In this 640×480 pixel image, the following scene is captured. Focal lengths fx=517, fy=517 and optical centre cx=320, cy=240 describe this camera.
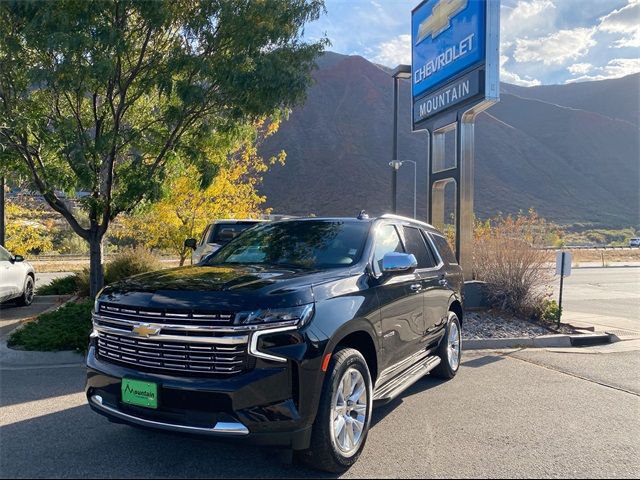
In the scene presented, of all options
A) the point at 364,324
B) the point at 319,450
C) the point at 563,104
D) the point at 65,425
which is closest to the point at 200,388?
the point at 319,450

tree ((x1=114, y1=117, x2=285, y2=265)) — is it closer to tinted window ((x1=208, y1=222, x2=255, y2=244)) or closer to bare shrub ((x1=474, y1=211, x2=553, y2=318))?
tinted window ((x1=208, y1=222, x2=255, y2=244))

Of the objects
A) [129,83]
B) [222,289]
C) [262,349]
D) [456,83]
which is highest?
[456,83]

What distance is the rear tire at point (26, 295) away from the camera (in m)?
10.8

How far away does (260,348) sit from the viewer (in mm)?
3248

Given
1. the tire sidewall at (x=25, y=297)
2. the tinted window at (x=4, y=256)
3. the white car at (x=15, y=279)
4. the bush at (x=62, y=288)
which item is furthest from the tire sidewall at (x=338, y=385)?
the bush at (x=62, y=288)

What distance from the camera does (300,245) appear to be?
475 centimetres

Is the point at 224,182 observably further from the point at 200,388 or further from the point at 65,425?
the point at 200,388

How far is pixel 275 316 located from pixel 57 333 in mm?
5331

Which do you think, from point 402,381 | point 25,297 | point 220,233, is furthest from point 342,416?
point 25,297

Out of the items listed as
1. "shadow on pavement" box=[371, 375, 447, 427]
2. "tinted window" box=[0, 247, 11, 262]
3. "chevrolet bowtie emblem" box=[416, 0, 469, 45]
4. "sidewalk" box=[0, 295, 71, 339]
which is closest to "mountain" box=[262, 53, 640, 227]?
"chevrolet bowtie emblem" box=[416, 0, 469, 45]

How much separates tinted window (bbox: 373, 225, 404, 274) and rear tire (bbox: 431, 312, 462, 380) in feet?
5.04

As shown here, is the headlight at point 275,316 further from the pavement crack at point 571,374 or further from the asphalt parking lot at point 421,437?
the pavement crack at point 571,374

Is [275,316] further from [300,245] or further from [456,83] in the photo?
[456,83]

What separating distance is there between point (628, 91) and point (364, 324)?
504 ft
